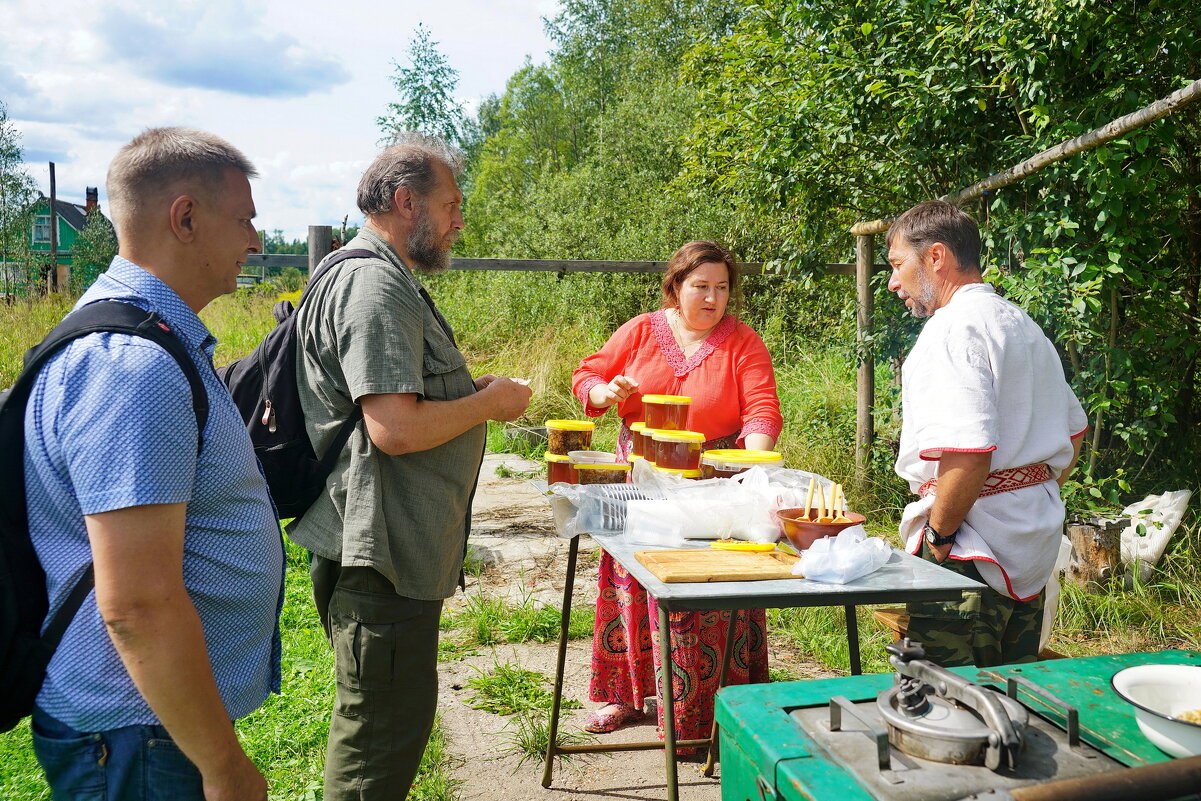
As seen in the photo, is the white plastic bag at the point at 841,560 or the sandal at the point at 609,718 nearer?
the white plastic bag at the point at 841,560

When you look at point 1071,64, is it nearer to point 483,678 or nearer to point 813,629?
point 813,629

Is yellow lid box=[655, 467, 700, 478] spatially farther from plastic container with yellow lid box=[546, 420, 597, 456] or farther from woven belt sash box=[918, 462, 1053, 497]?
woven belt sash box=[918, 462, 1053, 497]

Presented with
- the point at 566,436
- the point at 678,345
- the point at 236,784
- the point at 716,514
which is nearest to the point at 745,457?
the point at 716,514

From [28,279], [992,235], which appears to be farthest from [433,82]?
[992,235]

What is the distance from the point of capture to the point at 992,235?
464 centimetres

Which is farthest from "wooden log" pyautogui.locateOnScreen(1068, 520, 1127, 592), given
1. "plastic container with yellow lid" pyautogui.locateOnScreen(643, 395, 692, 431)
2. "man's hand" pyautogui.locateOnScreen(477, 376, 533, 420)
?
"man's hand" pyautogui.locateOnScreen(477, 376, 533, 420)

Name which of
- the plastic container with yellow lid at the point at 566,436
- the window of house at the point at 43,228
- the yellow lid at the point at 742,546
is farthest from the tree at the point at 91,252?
the yellow lid at the point at 742,546

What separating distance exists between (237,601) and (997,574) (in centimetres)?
196

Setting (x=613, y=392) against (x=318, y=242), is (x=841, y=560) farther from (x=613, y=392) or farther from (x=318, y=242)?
(x=318, y=242)

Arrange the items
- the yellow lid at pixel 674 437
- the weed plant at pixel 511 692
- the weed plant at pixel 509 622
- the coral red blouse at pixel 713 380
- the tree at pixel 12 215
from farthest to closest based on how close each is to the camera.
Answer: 1. the tree at pixel 12 215
2. the weed plant at pixel 509 622
3. the weed plant at pixel 511 692
4. the coral red blouse at pixel 713 380
5. the yellow lid at pixel 674 437

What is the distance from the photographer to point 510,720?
3523 mm

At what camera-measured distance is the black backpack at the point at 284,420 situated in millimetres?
2176

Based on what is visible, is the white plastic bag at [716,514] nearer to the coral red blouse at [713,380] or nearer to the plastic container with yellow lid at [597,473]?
the plastic container with yellow lid at [597,473]

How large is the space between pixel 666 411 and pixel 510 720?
1.53 m
